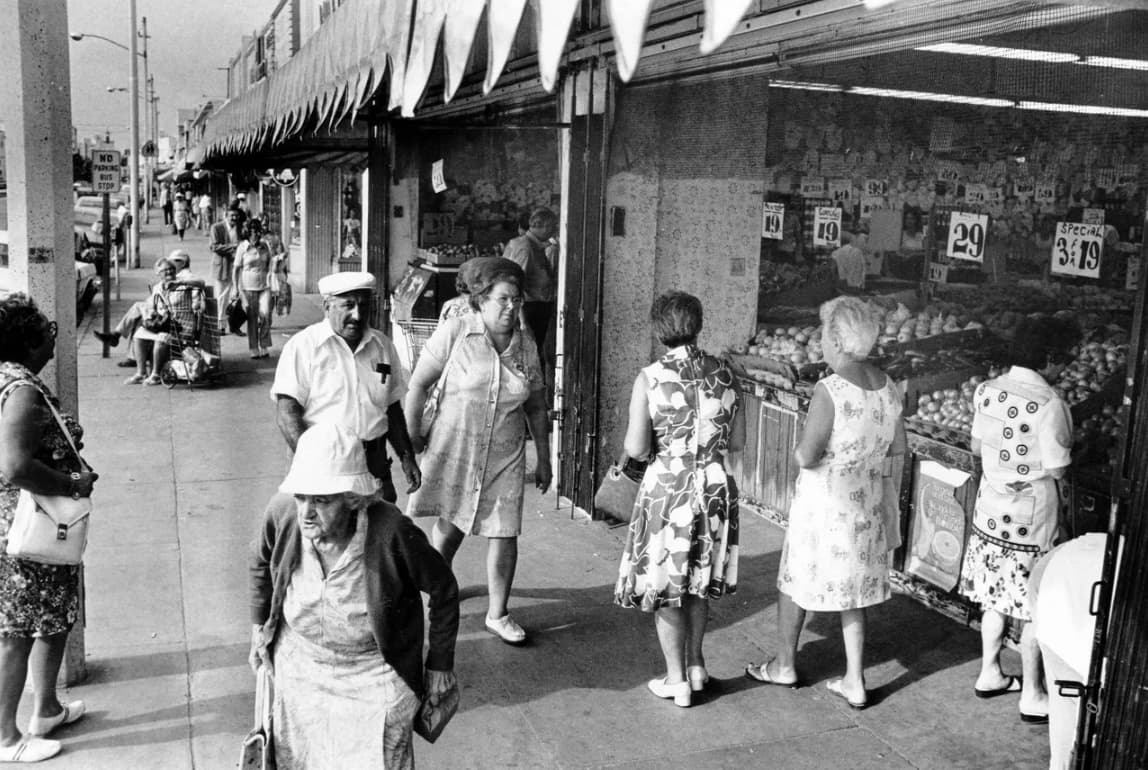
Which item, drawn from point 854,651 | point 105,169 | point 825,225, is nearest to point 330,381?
point 854,651

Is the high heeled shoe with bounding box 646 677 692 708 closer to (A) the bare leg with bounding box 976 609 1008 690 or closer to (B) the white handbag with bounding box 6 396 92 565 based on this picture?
(A) the bare leg with bounding box 976 609 1008 690

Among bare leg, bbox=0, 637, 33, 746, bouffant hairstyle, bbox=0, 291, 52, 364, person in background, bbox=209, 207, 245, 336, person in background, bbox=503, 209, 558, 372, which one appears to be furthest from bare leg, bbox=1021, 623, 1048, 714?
person in background, bbox=209, 207, 245, 336

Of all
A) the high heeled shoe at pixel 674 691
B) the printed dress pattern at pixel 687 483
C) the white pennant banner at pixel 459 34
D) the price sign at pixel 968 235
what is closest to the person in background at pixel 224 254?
the price sign at pixel 968 235

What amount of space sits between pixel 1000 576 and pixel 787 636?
0.93 metres

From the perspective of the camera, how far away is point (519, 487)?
5102mm

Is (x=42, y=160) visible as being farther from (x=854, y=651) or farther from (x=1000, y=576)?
(x=1000, y=576)

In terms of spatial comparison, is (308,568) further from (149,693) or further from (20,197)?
(20,197)

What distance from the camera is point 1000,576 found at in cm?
464

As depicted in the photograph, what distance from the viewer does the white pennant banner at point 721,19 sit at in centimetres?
203

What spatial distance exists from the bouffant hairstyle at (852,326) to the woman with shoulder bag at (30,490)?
290cm

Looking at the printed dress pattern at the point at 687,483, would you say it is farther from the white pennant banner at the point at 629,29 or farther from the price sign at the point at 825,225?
the price sign at the point at 825,225

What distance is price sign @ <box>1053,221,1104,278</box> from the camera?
23.3 ft

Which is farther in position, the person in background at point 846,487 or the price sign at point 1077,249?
the price sign at point 1077,249

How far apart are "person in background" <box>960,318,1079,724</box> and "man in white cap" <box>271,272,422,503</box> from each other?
2667 millimetres
